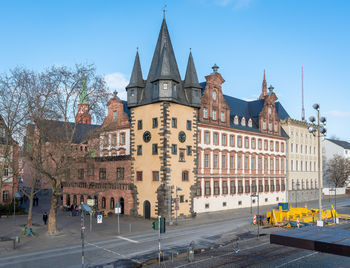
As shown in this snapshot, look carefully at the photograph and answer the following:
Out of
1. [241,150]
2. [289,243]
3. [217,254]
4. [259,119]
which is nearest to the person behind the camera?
[289,243]

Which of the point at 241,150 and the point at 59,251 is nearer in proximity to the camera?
the point at 59,251

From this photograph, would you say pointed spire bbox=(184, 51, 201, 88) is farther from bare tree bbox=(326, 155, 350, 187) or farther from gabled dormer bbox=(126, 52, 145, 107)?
bare tree bbox=(326, 155, 350, 187)

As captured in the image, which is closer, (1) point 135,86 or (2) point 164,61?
(2) point 164,61

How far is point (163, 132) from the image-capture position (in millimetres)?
41812

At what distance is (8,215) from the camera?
47.8 metres

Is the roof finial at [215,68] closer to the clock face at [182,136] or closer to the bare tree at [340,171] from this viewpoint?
the clock face at [182,136]

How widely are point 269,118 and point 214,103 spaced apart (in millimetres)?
16810

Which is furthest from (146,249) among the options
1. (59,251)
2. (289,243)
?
(289,243)

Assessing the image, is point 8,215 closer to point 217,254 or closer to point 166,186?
point 166,186

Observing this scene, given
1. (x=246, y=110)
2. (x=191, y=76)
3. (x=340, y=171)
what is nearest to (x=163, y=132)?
(x=191, y=76)

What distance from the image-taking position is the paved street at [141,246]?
72.7 feet

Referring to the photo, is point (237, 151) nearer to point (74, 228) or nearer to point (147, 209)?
point (147, 209)

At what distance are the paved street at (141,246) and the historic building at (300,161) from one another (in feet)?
109

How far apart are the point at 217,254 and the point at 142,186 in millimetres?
21453
